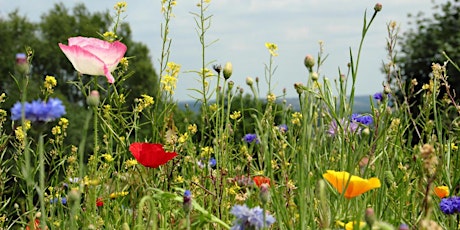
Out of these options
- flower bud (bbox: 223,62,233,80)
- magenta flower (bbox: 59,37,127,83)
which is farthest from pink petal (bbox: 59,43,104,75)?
flower bud (bbox: 223,62,233,80)

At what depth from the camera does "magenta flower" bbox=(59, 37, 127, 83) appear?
133 centimetres

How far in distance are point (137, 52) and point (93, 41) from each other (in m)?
25.4

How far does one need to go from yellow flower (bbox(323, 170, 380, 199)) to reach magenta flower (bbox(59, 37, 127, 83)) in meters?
0.50

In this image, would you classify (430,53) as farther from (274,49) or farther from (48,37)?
(48,37)

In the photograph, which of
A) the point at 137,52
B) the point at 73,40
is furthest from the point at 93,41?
the point at 137,52

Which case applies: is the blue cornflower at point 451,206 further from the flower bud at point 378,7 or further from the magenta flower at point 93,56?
the magenta flower at point 93,56

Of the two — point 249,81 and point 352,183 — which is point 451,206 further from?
point 249,81

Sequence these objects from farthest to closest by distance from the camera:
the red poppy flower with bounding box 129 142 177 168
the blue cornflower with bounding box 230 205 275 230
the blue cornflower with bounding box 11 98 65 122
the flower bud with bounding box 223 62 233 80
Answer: the flower bud with bounding box 223 62 233 80, the red poppy flower with bounding box 129 142 177 168, the blue cornflower with bounding box 230 205 275 230, the blue cornflower with bounding box 11 98 65 122

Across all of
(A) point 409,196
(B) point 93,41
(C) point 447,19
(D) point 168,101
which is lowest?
(A) point 409,196

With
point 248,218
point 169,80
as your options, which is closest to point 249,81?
point 169,80

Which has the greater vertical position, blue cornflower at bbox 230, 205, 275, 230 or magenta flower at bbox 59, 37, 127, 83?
magenta flower at bbox 59, 37, 127, 83

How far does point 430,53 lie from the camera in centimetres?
1452

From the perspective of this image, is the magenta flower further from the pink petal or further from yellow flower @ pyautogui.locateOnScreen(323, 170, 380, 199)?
yellow flower @ pyautogui.locateOnScreen(323, 170, 380, 199)

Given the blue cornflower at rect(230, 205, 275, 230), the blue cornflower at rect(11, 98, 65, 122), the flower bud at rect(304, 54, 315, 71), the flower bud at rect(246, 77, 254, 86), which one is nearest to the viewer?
the blue cornflower at rect(11, 98, 65, 122)
